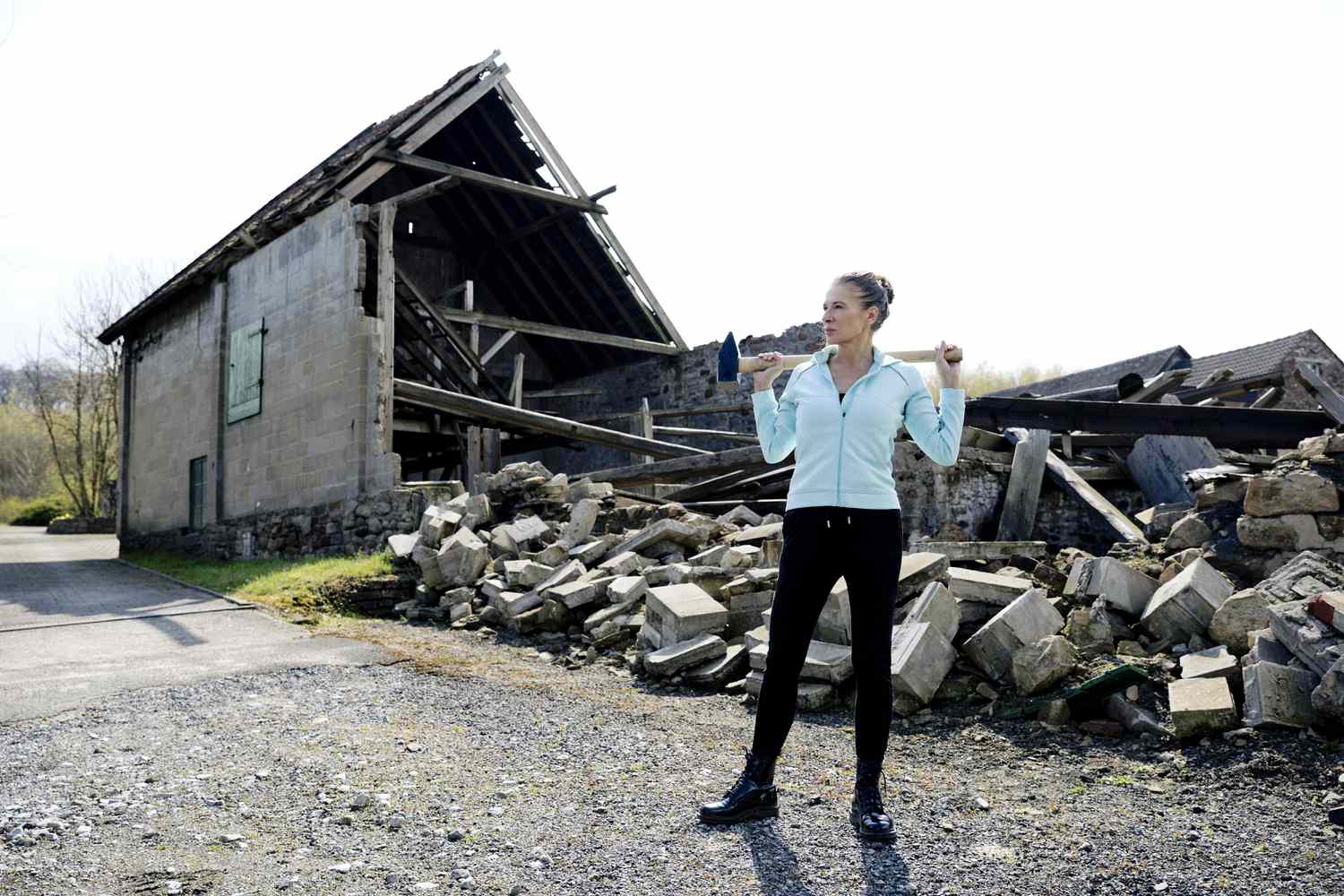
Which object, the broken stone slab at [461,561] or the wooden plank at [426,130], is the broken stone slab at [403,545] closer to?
the broken stone slab at [461,561]

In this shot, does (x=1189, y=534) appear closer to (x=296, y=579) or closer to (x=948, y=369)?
(x=948, y=369)

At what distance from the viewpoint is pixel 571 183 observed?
586 inches

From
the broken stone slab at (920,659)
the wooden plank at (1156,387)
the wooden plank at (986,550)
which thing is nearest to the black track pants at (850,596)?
the broken stone slab at (920,659)

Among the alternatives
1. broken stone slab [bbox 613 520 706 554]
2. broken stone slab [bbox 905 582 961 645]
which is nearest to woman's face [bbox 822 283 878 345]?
broken stone slab [bbox 905 582 961 645]

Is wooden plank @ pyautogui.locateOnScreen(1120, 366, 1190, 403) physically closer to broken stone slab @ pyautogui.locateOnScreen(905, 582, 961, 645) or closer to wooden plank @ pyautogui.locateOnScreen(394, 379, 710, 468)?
wooden plank @ pyautogui.locateOnScreen(394, 379, 710, 468)

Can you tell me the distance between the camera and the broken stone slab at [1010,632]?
15.0 ft

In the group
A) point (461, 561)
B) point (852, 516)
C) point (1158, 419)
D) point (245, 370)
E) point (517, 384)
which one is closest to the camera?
point (852, 516)

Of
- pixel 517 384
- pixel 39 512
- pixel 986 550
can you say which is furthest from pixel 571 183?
pixel 39 512

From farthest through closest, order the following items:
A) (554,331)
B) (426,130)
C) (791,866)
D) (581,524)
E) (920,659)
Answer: (554,331), (426,130), (581,524), (920,659), (791,866)

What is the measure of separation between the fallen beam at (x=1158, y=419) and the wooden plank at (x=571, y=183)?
27.6 ft

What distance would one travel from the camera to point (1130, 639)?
475 cm

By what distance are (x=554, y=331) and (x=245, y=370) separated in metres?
4.59

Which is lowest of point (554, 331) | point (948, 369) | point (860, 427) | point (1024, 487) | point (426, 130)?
point (1024, 487)

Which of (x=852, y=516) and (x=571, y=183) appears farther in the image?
(x=571, y=183)
